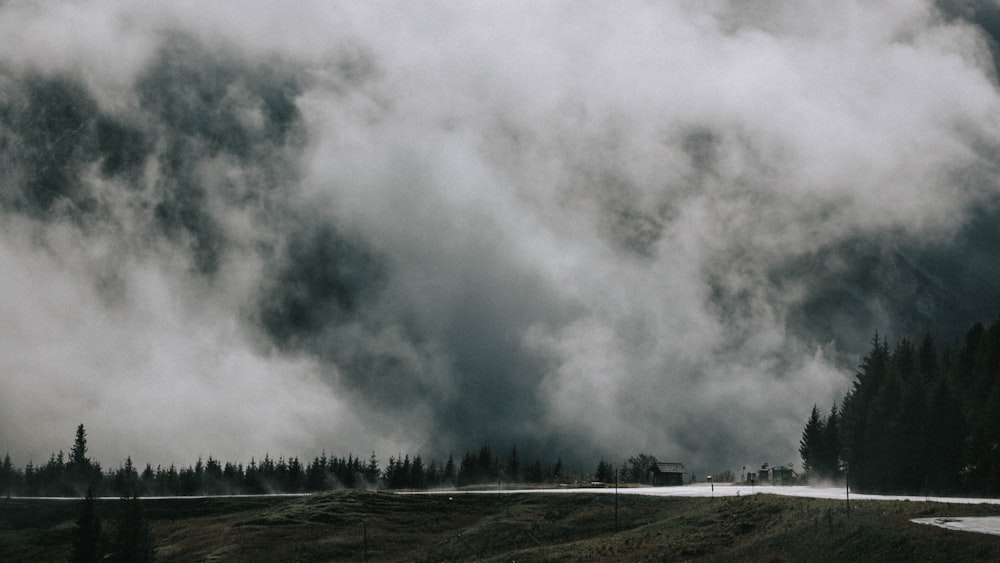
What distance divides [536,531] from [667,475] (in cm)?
7689

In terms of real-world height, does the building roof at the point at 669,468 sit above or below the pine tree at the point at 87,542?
above

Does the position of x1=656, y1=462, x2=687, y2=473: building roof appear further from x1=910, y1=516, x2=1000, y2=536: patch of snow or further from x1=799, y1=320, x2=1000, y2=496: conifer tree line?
x1=910, y1=516, x2=1000, y2=536: patch of snow

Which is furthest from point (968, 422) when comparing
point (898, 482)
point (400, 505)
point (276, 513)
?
point (276, 513)

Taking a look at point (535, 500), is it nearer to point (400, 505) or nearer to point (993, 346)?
point (400, 505)

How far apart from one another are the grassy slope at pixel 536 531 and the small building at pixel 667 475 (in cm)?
4788

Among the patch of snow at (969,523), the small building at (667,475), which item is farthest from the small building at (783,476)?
the patch of snow at (969,523)

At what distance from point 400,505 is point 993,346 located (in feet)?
286

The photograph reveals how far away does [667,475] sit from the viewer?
179 m

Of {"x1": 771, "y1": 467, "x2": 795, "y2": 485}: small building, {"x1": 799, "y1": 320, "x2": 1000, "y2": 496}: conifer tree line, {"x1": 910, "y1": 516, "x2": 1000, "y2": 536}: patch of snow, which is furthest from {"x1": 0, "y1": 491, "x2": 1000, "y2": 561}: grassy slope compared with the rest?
{"x1": 771, "y1": 467, "x2": 795, "y2": 485}: small building

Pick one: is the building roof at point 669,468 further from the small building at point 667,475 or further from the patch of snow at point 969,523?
the patch of snow at point 969,523

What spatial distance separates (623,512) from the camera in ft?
363

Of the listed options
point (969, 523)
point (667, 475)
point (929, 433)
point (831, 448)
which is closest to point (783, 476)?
point (831, 448)

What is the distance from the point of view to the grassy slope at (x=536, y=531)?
215 ft

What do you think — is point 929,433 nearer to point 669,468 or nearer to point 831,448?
point 831,448
